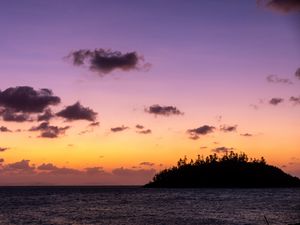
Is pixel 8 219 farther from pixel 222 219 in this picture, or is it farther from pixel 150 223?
pixel 222 219

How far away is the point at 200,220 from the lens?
303ft

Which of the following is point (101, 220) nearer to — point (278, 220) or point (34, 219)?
point (34, 219)

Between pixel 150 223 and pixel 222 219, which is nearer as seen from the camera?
pixel 150 223

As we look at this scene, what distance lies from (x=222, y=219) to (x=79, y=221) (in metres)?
29.1

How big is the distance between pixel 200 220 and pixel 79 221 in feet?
79.8

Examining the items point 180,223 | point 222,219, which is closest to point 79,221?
point 180,223

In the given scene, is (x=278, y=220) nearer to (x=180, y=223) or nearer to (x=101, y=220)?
(x=180, y=223)

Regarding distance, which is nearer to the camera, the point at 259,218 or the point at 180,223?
the point at 180,223

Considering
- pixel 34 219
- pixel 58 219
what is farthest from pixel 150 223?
pixel 34 219

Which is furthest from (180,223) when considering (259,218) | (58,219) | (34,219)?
(34,219)

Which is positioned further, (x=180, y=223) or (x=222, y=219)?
(x=222, y=219)

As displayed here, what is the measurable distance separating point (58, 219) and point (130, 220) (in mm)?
15403

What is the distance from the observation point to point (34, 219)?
9825 cm

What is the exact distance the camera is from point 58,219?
96.1m
